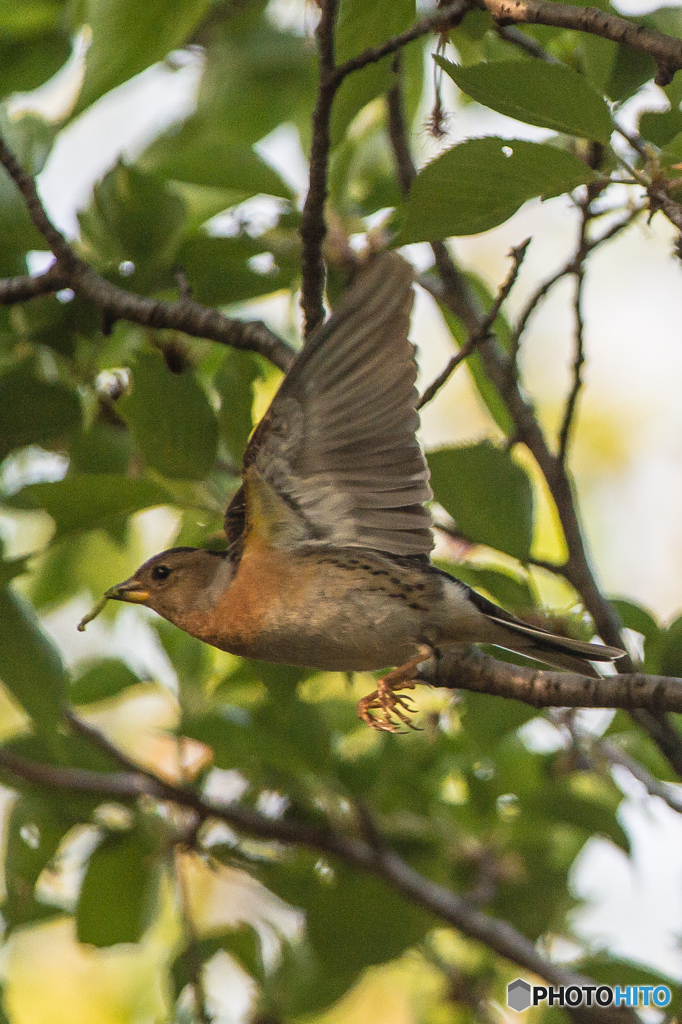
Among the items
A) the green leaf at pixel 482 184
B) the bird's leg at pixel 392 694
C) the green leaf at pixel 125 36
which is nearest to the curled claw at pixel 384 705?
the bird's leg at pixel 392 694

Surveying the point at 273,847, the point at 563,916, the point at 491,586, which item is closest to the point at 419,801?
the point at 273,847

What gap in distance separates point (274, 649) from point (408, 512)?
15.3 inches

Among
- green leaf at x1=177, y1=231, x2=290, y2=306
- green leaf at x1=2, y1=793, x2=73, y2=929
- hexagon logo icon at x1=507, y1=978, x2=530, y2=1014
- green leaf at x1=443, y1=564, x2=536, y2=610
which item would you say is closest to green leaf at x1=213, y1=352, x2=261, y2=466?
green leaf at x1=177, y1=231, x2=290, y2=306

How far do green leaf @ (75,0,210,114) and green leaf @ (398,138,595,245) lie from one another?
0.89 m

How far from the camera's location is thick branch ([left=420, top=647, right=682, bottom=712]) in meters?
1.67

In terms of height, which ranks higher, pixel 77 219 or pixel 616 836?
pixel 77 219

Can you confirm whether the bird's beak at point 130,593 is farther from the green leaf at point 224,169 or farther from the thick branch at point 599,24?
the thick branch at point 599,24

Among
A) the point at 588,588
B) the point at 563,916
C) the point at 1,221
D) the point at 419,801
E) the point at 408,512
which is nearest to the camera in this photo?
the point at 408,512

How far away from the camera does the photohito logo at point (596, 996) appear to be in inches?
101

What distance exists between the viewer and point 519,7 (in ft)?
5.52

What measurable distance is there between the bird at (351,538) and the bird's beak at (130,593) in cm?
17

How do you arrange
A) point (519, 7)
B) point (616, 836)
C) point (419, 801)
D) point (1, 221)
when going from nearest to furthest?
point (519, 7) < point (1, 221) < point (616, 836) < point (419, 801)

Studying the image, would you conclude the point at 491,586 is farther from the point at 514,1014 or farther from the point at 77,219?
the point at 514,1014

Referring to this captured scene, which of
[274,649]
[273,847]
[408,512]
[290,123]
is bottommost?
[273,847]
